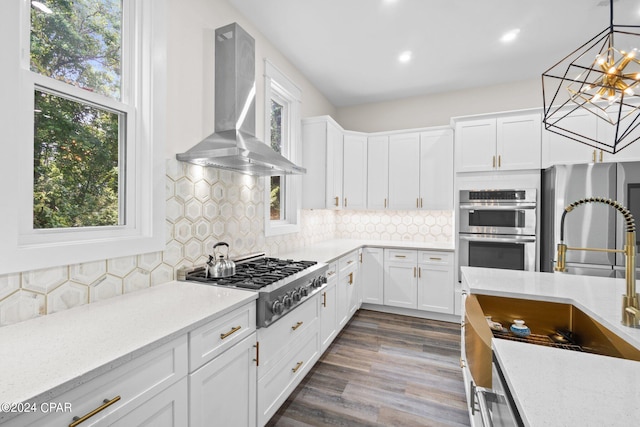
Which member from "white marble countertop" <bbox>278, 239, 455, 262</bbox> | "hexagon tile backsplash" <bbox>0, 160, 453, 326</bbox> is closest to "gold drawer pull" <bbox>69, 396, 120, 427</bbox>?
"hexagon tile backsplash" <bbox>0, 160, 453, 326</bbox>

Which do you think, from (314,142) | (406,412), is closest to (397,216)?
(314,142)

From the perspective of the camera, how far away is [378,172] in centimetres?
410

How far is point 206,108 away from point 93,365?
182 centimetres

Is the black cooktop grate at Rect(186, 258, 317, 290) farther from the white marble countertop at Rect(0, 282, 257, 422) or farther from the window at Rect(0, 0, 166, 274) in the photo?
the window at Rect(0, 0, 166, 274)

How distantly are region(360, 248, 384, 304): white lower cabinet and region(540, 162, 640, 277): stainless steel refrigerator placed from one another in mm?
1799

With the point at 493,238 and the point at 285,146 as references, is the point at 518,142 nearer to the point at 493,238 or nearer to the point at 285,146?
the point at 493,238

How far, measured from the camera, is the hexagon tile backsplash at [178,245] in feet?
4.06

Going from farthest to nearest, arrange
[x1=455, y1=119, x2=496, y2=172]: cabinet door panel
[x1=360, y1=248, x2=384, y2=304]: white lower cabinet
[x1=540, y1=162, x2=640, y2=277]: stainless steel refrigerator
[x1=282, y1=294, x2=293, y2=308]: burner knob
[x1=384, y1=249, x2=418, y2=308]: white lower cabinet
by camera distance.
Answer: [x1=360, y1=248, x2=384, y2=304]: white lower cabinet
[x1=384, y1=249, x2=418, y2=308]: white lower cabinet
[x1=455, y1=119, x2=496, y2=172]: cabinet door panel
[x1=540, y1=162, x2=640, y2=277]: stainless steel refrigerator
[x1=282, y1=294, x2=293, y2=308]: burner knob

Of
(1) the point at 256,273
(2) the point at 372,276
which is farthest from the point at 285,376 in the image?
(2) the point at 372,276

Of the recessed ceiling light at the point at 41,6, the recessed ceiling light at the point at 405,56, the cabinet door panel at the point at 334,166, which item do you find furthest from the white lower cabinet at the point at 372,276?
the recessed ceiling light at the point at 41,6

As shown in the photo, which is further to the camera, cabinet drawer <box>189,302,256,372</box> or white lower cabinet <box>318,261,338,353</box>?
white lower cabinet <box>318,261,338,353</box>

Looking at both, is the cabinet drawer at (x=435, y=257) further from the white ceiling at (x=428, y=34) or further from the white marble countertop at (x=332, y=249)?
the white ceiling at (x=428, y=34)

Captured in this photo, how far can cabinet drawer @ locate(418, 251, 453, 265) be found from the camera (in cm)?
351

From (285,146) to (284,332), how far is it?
223 centimetres
